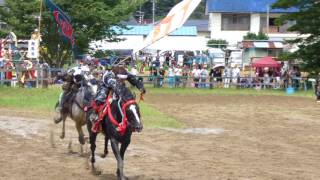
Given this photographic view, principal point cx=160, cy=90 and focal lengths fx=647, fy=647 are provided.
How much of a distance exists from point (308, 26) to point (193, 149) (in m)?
27.9

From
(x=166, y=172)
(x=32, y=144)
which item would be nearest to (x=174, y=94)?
(x=32, y=144)

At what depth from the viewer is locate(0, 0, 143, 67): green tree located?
3975 cm

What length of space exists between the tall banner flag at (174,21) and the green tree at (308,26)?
102 feet

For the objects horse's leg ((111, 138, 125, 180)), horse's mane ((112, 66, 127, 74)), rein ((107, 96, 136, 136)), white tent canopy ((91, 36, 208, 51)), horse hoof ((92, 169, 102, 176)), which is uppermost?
white tent canopy ((91, 36, 208, 51))

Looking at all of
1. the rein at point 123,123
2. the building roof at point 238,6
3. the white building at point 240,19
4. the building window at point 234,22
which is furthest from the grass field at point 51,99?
the building window at point 234,22

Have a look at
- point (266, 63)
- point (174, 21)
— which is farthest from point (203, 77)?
point (174, 21)

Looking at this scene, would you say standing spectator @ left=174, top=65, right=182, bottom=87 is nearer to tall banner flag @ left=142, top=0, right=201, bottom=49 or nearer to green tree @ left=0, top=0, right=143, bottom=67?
green tree @ left=0, top=0, right=143, bottom=67

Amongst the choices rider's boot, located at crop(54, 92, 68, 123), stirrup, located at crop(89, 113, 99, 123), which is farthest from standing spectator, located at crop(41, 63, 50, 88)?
stirrup, located at crop(89, 113, 99, 123)

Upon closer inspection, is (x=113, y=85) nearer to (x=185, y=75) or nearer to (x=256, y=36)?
(x=185, y=75)

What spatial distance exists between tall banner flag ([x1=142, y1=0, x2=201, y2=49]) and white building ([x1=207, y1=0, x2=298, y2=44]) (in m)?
62.2

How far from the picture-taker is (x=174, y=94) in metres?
33.2

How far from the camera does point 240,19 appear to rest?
72750 mm

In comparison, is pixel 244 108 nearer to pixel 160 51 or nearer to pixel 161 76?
pixel 161 76

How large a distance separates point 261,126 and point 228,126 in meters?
1.03
